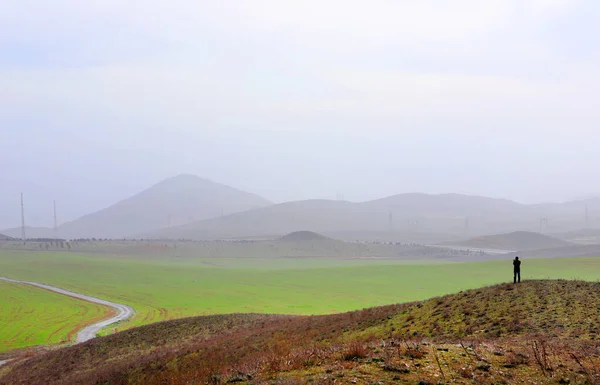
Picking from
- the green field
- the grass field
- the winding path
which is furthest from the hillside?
the green field

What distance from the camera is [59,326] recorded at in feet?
249

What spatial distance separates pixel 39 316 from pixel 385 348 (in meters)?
85.2

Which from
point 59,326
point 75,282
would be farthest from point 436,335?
point 75,282

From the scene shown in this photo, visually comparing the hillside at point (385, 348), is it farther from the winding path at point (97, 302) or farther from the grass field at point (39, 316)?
the grass field at point (39, 316)

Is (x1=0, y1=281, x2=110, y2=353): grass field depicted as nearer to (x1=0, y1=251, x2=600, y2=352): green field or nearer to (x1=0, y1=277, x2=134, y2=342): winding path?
(x1=0, y1=277, x2=134, y2=342): winding path

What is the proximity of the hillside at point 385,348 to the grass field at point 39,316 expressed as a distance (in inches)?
864

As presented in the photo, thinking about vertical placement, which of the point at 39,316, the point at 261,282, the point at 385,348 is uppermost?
the point at 385,348

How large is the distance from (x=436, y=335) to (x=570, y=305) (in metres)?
9.04

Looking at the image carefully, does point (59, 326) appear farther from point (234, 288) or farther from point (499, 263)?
point (499, 263)

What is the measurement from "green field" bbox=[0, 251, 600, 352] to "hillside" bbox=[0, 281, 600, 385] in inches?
1244

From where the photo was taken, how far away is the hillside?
16.3 metres

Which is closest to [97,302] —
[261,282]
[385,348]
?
[261,282]

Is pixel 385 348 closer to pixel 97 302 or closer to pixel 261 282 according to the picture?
pixel 97 302

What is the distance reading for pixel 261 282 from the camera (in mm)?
137625
